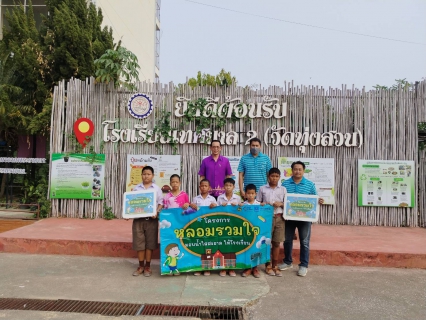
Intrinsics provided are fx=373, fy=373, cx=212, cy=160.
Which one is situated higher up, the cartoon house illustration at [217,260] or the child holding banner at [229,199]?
the child holding banner at [229,199]

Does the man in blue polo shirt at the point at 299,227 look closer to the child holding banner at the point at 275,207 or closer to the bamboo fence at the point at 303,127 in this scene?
the child holding banner at the point at 275,207

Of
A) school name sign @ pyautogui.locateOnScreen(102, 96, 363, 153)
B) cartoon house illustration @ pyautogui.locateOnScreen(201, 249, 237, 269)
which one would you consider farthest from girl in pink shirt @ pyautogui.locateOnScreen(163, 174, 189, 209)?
school name sign @ pyautogui.locateOnScreen(102, 96, 363, 153)

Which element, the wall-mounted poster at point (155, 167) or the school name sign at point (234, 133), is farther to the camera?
the wall-mounted poster at point (155, 167)

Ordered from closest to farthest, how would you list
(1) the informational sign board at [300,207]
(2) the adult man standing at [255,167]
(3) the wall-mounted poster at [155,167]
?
(1) the informational sign board at [300,207], (2) the adult man standing at [255,167], (3) the wall-mounted poster at [155,167]

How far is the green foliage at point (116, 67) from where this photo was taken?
845 centimetres

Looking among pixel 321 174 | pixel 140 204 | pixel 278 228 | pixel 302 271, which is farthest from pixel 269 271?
pixel 321 174

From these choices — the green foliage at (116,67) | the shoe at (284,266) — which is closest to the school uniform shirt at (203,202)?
the shoe at (284,266)

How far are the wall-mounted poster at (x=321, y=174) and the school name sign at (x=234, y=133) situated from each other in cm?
34

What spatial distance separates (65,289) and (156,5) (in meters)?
26.1

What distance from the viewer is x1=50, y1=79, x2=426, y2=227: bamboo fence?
26.9 feet

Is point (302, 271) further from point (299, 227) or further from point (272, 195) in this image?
point (272, 195)

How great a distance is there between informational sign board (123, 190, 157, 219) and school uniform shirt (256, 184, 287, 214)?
1589 millimetres

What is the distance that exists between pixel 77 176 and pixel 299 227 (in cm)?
527

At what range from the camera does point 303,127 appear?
8.32 meters
